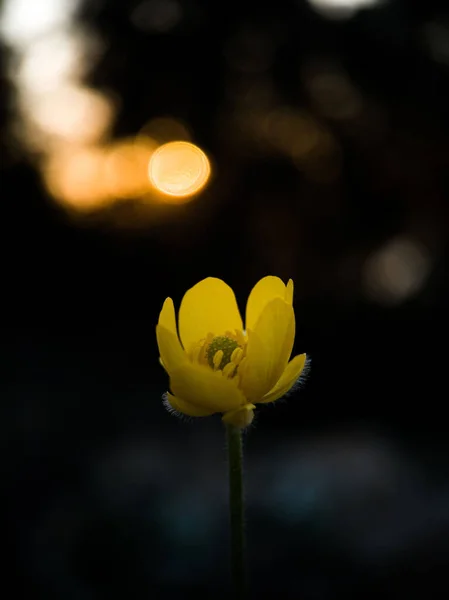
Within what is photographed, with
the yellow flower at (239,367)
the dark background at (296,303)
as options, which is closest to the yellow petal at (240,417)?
the yellow flower at (239,367)

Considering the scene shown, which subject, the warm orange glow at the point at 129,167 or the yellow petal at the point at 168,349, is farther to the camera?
the warm orange glow at the point at 129,167

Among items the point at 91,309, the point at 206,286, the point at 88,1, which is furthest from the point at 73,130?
the point at 206,286

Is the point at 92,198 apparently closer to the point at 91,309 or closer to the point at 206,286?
the point at 91,309

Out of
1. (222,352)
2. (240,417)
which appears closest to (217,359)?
(222,352)

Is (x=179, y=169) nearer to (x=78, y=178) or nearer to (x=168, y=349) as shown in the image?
(x=78, y=178)

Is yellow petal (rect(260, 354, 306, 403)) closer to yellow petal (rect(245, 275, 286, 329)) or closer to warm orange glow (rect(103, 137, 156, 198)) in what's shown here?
yellow petal (rect(245, 275, 286, 329))

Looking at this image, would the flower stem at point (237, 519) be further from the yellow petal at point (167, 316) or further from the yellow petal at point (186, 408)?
the yellow petal at point (167, 316)
